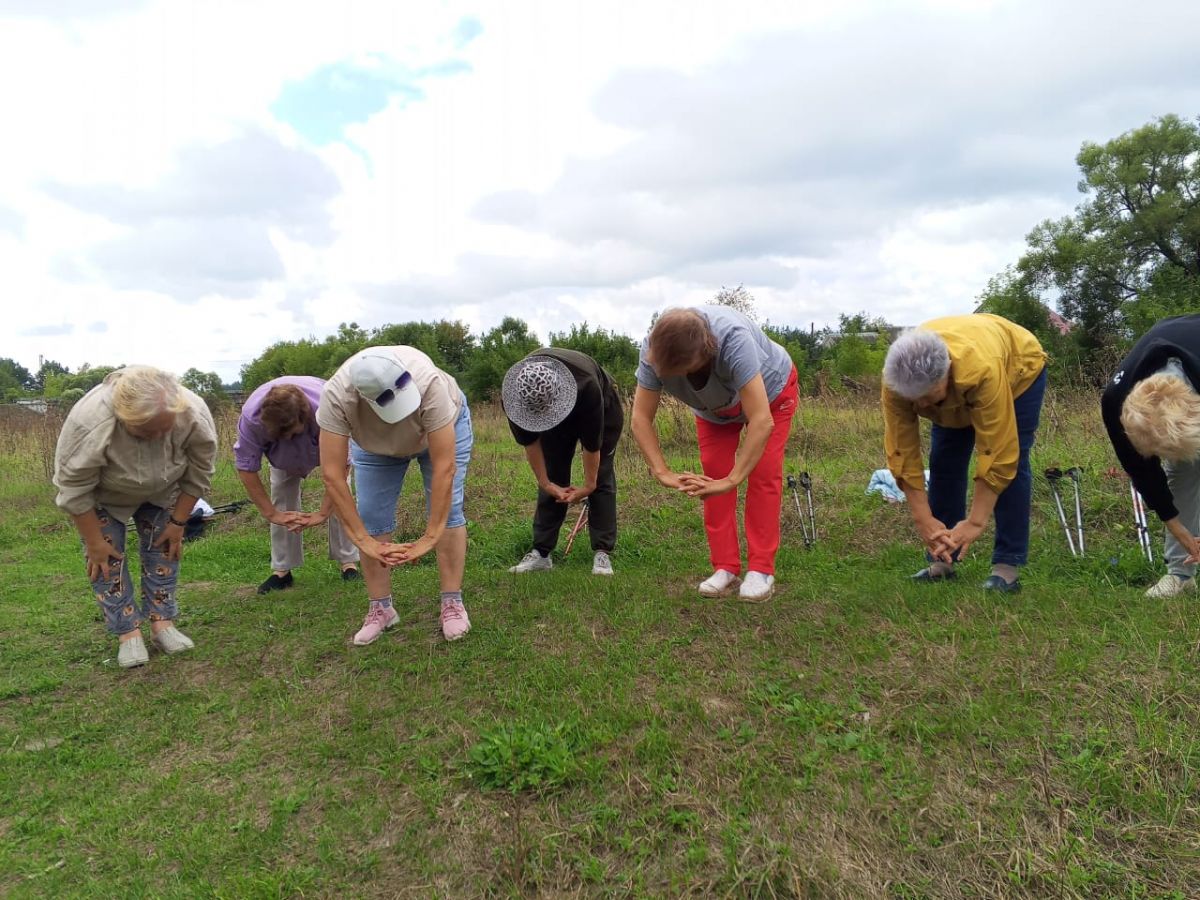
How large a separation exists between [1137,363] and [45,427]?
13.0 meters

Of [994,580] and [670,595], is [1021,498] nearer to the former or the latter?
[994,580]

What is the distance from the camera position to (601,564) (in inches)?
186

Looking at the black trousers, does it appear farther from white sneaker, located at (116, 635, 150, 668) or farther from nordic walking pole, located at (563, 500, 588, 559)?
white sneaker, located at (116, 635, 150, 668)

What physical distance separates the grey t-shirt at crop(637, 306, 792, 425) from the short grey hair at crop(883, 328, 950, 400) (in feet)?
1.94

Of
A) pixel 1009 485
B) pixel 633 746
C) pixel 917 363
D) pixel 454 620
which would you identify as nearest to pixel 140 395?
pixel 454 620

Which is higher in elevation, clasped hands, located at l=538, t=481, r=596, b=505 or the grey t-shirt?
the grey t-shirt

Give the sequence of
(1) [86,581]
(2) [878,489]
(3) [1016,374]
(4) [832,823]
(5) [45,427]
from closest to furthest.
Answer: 1. (4) [832,823]
2. (3) [1016,374]
3. (1) [86,581]
4. (2) [878,489]
5. (5) [45,427]

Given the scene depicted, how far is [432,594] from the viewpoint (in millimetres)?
4395

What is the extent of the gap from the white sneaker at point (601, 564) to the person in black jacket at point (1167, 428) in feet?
9.06

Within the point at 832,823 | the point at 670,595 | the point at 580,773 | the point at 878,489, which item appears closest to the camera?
the point at 832,823

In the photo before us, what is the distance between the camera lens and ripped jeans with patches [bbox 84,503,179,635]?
365 cm

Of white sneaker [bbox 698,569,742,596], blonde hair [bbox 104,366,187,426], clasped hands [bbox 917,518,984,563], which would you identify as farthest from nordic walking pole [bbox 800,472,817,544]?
blonde hair [bbox 104,366,187,426]

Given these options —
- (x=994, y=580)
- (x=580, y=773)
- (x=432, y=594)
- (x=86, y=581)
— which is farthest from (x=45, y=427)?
(x=994, y=580)

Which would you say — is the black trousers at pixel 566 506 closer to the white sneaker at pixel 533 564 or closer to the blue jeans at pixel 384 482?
the white sneaker at pixel 533 564
